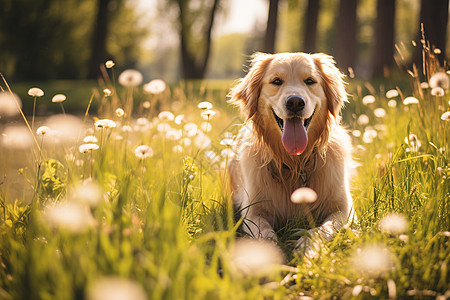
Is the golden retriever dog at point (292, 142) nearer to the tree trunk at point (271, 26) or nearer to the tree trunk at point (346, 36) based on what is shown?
the tree trunk at point (346, 36)

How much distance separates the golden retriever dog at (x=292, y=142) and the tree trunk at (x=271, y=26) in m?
11.5

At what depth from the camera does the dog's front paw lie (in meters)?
2.06

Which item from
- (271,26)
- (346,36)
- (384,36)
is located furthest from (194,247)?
(271,26)

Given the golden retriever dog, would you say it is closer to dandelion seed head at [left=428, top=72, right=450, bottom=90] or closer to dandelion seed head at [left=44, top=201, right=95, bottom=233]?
dandelion seed head at [left=428, top=72, right=450, bottom=90]

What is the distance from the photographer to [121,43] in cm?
2644

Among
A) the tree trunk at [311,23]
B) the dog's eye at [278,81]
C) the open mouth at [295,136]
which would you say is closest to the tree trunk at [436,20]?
the tree trunk at [311,23]

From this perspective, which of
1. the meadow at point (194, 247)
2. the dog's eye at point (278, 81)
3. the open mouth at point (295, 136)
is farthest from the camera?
the dog's eye at point (278, 81)

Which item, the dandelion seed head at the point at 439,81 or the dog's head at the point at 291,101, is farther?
the dandelion seed head at the point at 439,81

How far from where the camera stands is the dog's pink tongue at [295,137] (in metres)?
2.74

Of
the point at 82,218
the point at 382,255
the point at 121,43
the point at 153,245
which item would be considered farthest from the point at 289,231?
the point at 121,43

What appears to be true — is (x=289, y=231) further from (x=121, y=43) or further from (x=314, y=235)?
(x=121, y=43)

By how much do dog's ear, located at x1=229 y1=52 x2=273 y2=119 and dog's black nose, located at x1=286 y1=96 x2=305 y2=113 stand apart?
48cm

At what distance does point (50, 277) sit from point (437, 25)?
9645 millimetres

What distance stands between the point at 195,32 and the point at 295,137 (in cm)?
1942
